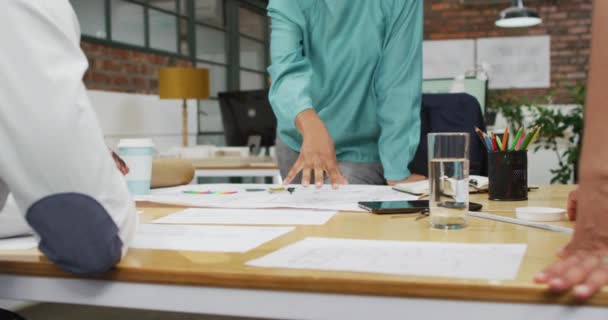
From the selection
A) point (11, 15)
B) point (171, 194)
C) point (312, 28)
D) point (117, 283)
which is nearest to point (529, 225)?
point (117, 283)

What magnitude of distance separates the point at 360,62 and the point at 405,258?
3.87 feet

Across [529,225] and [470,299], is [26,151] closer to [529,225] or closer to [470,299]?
[470,299]

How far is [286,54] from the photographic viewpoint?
1690 millimetres

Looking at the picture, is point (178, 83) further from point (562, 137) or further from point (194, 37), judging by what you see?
point (562, 137)

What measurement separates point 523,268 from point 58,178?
17.9 inches

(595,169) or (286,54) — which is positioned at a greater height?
(286,54)

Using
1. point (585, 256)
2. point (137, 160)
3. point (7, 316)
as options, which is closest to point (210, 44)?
point (137, 160)

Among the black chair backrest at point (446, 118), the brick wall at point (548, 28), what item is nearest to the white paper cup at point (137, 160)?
the black chair backrest at point (446, 118)

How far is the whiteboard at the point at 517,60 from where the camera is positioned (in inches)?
287

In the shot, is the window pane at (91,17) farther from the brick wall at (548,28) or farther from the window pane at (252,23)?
the brick wall at (548,28)

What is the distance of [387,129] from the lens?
5.94ft

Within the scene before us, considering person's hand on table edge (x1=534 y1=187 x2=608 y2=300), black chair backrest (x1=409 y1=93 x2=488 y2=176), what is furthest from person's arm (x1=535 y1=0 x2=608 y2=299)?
black chair backrest (x1=409 y1=93 x2=488 y2=176)

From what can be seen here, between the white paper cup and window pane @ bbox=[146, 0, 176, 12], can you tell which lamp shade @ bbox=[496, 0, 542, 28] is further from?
the white paper cup

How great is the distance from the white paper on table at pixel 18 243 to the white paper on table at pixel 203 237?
0.13 m
